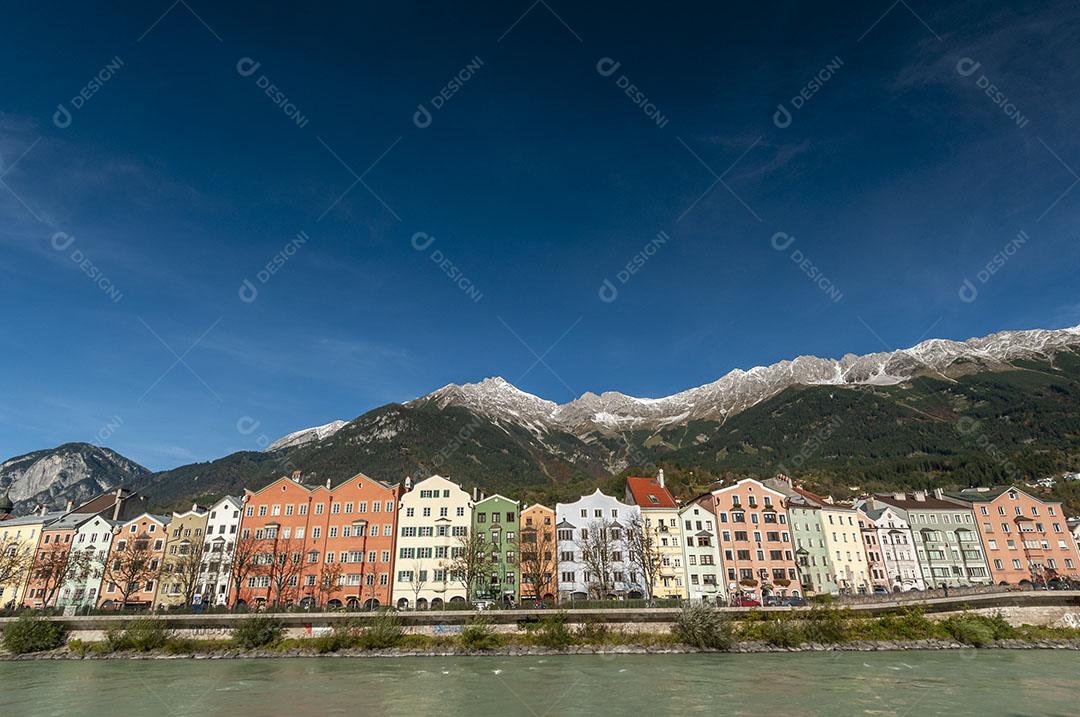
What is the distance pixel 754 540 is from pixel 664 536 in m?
11.5

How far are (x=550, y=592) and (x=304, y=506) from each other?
3404cm

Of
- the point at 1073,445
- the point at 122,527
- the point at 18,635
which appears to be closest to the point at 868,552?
the point at 18,635

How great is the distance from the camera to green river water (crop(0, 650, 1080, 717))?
1113 inches

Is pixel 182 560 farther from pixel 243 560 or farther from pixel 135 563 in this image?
pixel 243 560

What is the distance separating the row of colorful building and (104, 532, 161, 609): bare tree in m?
0.24

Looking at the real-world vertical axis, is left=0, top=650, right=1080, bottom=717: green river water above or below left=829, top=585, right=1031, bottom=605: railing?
below

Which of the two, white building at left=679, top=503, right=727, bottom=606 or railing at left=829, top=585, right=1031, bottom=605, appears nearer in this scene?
railing at left=829, top=585, right=1031, bottom=605

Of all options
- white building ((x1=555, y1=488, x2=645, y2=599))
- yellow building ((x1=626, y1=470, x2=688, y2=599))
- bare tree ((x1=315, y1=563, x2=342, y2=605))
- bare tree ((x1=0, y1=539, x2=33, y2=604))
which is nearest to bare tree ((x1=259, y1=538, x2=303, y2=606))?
bare tree ((x1=315, y1=563, x2=342, y2=605))

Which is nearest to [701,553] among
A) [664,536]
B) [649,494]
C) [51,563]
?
[664,536]

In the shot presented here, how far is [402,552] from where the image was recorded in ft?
246

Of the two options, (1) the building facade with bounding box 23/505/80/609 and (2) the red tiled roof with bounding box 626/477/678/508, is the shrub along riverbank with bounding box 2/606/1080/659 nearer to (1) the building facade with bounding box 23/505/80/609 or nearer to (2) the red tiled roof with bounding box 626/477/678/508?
(2) the red tiled roof with bounding box 626/477/678/508

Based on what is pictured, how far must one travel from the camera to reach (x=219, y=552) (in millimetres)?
79062

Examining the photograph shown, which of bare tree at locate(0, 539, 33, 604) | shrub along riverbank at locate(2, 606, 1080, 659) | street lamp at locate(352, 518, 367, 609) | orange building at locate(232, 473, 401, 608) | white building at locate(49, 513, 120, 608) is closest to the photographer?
shrub along riverbank at locate(2, 606, 1080, 659)

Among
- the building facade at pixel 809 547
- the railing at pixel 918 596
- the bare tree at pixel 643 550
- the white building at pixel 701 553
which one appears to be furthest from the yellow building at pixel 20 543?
the building facade at pixel 809 547
